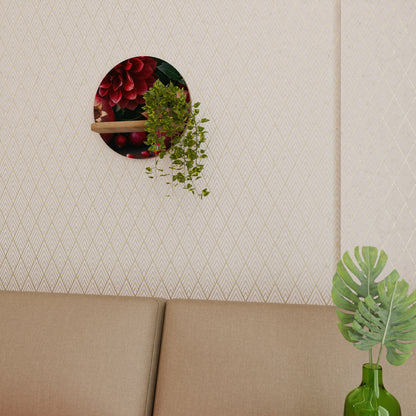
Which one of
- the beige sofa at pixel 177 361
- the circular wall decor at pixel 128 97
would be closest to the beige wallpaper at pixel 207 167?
the circular wall decor at pixel 128 97

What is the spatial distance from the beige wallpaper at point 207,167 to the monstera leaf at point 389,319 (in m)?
0.53

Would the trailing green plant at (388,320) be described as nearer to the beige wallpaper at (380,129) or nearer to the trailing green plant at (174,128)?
the beige wallpaper at (380,129)

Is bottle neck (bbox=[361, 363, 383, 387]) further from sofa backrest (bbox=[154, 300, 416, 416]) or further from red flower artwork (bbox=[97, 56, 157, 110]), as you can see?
red flower artwork (bbox=[97, 56, 157, 110])

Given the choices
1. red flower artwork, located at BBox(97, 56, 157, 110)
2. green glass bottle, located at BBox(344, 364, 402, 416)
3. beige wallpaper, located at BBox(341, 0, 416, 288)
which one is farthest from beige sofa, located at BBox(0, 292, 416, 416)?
red flower artwork, located at BBox(97, 56, 157, 110)

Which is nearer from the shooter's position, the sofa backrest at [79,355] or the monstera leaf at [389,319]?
the monstera leaf at [389,319]

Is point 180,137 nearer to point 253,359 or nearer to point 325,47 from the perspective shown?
point 325,47

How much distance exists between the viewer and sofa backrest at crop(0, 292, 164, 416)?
1291 millimetres

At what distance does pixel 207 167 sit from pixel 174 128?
20cm

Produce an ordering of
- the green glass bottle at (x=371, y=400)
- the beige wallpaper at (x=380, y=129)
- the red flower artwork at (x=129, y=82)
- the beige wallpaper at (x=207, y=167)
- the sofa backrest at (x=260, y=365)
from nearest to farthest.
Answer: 1. the green glass bottle at (x=371, y=400)
2. the sofa backrest at (x=260, y=365)
3. the beige wallpaper at (x=380, y=129)
4. the beige wallpaper at (x=207, y=167)
5. the red flower artwork at (x=129, y=82)

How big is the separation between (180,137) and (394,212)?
31.8 inches

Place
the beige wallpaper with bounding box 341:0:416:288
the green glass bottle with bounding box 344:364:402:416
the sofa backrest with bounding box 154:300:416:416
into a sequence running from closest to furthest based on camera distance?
the green glass bottle with bounding box 344:364:402:416 → the sofa backrest with bounding box 154:300:416:416 → the beige wallpaper with bounding box 341:0:416:288

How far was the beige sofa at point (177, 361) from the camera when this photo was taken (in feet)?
3.97

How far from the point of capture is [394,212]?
147 centimetres

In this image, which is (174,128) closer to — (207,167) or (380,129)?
(207,167)
